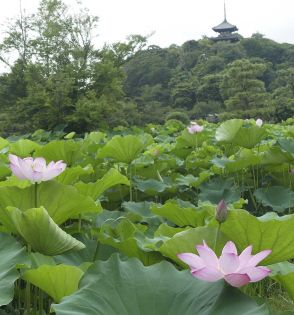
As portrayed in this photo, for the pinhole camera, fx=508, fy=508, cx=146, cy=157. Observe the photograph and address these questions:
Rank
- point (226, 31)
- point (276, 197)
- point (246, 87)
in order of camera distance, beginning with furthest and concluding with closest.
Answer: point (226, 31)
point (246, 87)
point (276, 197)

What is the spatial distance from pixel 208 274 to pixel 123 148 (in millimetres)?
1631

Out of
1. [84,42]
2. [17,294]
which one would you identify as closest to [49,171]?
[17,294]

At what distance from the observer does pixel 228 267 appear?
628mm

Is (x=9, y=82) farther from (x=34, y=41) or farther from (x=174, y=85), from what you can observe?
(x=174, y=85)

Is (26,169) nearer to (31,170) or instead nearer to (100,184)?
(31,170)

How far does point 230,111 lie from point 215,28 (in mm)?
22983

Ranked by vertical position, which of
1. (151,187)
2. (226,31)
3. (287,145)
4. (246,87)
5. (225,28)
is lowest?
(151,187)

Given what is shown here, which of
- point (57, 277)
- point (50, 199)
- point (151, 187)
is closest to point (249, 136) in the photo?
point (151, 187)

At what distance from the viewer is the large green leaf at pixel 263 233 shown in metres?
0.89

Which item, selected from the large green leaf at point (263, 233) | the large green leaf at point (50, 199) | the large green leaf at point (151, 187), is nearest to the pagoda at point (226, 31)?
the large green leaf at point (151, 187)

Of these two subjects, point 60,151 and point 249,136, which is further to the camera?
point 249,136

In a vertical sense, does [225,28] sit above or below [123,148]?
above

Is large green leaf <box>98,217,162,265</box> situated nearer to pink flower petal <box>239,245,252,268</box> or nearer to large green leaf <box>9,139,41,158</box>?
pink flower petal <box>239,245,252,268</box>

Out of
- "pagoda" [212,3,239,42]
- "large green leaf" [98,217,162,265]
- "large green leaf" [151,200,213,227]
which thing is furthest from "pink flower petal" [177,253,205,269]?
"pagoda" [212,3,239,42]
